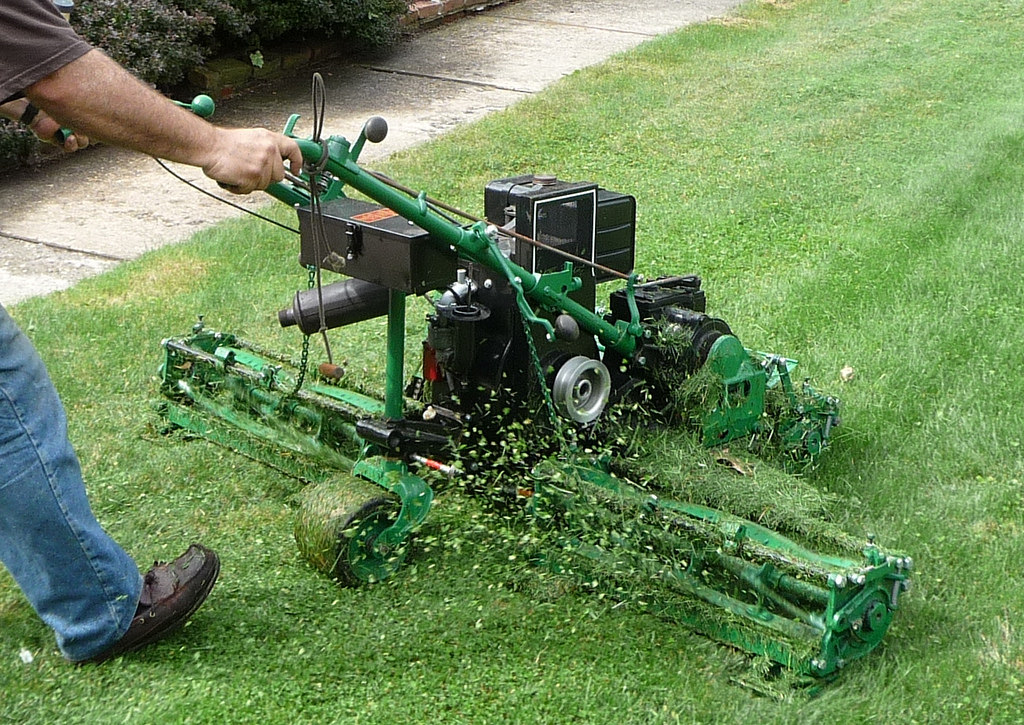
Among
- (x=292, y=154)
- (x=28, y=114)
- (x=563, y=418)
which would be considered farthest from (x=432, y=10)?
(x=292, y=154)

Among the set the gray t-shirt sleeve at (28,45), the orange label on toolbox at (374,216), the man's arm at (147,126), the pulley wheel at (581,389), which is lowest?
the pulley wheel at (581,389)

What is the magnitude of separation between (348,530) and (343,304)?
2.28 feet

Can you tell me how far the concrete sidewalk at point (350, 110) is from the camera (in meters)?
7.00

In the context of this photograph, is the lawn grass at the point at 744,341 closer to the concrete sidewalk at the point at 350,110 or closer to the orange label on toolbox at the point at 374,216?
the concrete sidewalk at the point at 350,110

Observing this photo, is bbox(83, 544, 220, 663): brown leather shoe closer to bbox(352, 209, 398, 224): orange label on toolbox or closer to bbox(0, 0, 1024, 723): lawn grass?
bbox(0, 0, 1024, 723): lawn grass

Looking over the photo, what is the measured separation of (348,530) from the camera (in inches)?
143

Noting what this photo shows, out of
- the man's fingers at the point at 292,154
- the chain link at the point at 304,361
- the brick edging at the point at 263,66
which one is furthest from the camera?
the brick edging at the point at 263,66

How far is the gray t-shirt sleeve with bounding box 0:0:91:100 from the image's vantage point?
2641mm

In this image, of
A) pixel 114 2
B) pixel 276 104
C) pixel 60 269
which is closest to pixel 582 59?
pixel 276 104

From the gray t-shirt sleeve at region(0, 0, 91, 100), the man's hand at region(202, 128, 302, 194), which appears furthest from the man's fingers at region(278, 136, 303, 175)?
the gray t-shirt sleeve at region(0, 0, 91, 100)

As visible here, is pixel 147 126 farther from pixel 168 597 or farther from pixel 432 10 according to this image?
pixel 432 10

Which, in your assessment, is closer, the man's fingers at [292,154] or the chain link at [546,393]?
the man's fingers at [292,154]

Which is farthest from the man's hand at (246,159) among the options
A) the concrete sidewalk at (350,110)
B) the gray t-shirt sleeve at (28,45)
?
the concrete sidewalk at (350,110)

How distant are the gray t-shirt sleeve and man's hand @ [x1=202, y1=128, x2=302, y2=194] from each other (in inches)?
15.1
